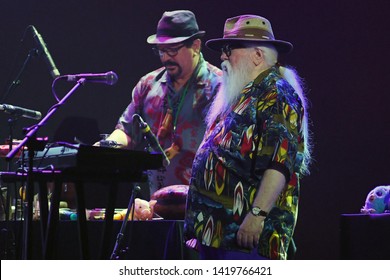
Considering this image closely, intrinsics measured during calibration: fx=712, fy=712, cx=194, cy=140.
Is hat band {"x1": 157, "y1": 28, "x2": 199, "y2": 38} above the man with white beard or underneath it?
above

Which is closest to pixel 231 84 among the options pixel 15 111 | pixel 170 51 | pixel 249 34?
pixel 249 34

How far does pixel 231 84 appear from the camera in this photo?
3004 mm

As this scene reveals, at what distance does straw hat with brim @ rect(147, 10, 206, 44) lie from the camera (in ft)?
15.3

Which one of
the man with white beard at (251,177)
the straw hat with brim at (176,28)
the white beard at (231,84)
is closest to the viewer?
the man with white beard at (251,177)

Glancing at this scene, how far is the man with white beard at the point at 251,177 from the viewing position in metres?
2.66

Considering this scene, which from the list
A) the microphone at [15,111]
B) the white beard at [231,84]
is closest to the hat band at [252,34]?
the white beard at [231,84]

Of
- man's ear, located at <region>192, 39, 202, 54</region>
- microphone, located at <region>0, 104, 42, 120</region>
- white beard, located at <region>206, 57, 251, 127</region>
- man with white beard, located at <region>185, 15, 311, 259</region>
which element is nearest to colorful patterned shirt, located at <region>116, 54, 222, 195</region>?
man's ear, located at <region>192, 39, 202, 54</region>

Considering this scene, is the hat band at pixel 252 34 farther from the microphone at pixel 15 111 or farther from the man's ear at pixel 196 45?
the man's ear at pixel 196 45

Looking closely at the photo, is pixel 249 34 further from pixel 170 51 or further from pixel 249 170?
pixel 170 51

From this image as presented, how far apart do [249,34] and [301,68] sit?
1916 mm

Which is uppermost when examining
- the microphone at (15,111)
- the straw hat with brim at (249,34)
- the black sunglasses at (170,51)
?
the straw hat with brim at (249,34)

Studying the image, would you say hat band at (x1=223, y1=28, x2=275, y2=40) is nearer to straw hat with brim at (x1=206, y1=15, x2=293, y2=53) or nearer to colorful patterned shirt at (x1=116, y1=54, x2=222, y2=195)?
straw hat with brim at (x1=206, y1=15, x2=293, y2=53)

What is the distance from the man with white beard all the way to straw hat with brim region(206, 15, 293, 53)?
0.18 metres

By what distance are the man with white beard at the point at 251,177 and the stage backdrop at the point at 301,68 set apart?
2.05 metres
